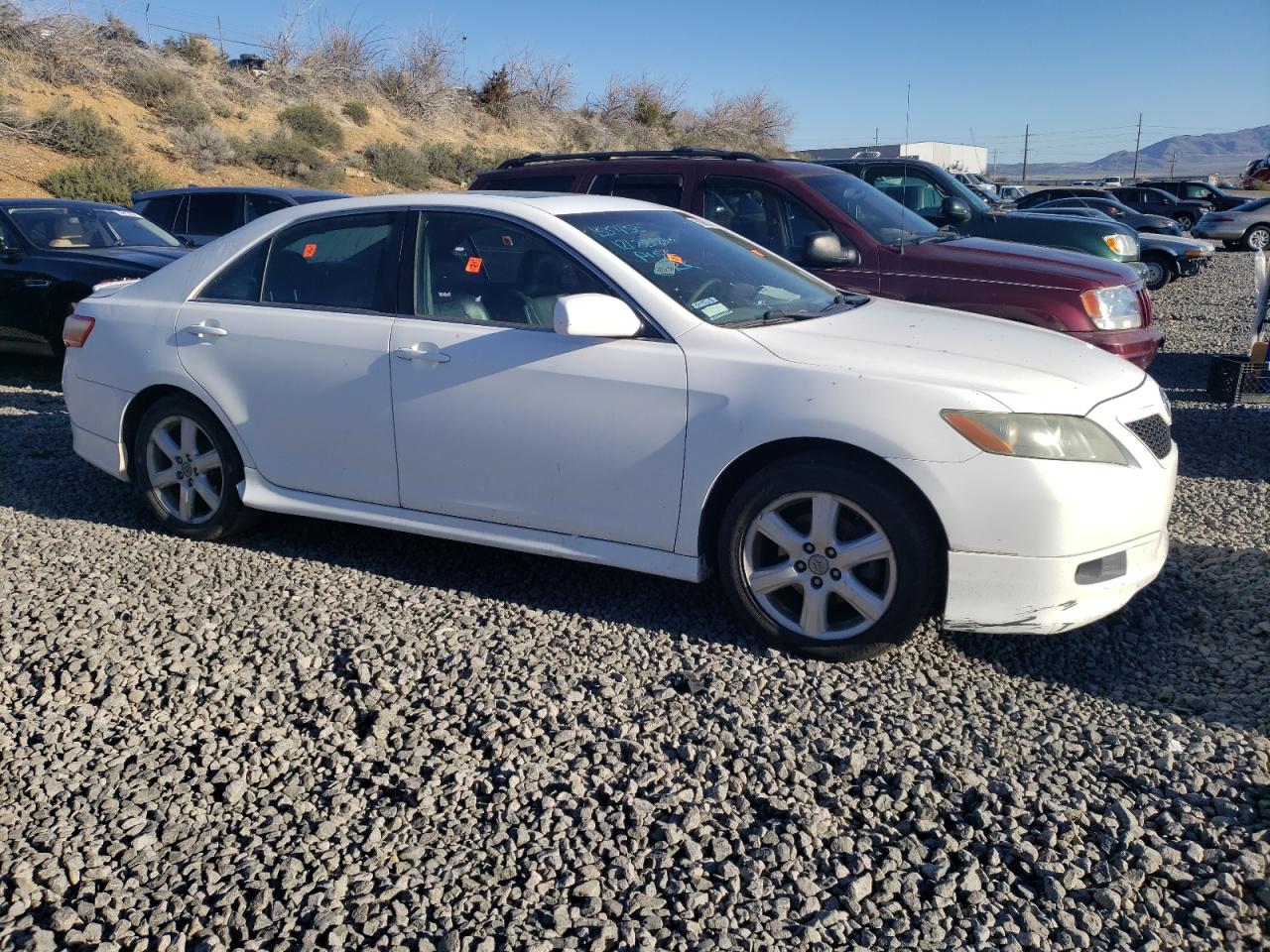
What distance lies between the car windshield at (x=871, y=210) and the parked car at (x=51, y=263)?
5421 millimetres

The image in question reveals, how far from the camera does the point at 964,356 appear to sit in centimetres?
395

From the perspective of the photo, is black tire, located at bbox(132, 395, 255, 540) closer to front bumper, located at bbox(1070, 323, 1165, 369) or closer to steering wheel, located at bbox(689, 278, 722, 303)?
steering wheel, located at bbox(689, 278, 722, 303)

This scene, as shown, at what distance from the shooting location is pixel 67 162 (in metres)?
25.0

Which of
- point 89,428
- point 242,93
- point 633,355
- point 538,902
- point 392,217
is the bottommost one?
point 538,902

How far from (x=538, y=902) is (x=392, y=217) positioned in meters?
3.13

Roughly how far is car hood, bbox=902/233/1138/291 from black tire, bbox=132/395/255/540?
13.6 ft

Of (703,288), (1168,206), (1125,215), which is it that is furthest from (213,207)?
(1168,206)

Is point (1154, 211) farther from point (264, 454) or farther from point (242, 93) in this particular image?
point (264, 454)

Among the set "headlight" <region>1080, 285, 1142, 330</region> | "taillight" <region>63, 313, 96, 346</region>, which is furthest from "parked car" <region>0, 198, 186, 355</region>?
"headlight" <region>1080, 285, 1142, 330</region>

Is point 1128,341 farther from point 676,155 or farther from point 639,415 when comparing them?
point 639,415

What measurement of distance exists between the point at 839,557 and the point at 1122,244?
11.0m

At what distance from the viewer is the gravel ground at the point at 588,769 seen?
104 inches

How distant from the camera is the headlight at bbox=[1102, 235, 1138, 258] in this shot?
1293 cm

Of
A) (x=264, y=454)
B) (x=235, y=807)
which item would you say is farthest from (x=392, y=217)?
(x=235, y=807)
